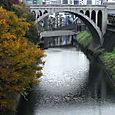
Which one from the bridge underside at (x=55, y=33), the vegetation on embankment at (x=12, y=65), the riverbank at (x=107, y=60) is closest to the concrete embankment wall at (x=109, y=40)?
the riverbank at (x=107, y=60)

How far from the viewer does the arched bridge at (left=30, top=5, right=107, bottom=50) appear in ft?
205

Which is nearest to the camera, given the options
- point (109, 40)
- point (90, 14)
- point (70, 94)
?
point (70, 94)

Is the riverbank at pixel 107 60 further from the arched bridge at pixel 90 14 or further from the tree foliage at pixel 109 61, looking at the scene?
the arched bridge at pixel 90 14

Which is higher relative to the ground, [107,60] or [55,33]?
[107,60]

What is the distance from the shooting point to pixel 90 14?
65.4 m

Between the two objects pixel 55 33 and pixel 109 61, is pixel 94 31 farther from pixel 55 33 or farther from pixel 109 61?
pixel 55 33

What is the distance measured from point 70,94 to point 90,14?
29294 millimetres

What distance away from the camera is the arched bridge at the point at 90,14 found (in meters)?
62.5

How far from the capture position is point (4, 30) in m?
24.5

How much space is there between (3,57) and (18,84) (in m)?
2.37

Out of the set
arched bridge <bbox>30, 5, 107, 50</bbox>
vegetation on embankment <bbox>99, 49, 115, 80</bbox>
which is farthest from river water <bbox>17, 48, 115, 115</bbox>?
arched bridge <bbox>30, 5, 107, 50</bbox>

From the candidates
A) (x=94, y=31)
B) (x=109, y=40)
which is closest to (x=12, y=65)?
(x=109, y=40)

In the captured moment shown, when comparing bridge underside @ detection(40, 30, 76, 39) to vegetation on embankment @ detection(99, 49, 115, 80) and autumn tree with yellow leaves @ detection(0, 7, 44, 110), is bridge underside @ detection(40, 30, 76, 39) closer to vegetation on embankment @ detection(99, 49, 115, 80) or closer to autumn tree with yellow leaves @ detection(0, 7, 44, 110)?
vegetation on embankment @ detection(99, 49, 115, 80)

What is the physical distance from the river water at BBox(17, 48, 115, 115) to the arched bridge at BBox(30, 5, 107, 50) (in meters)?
10.4
